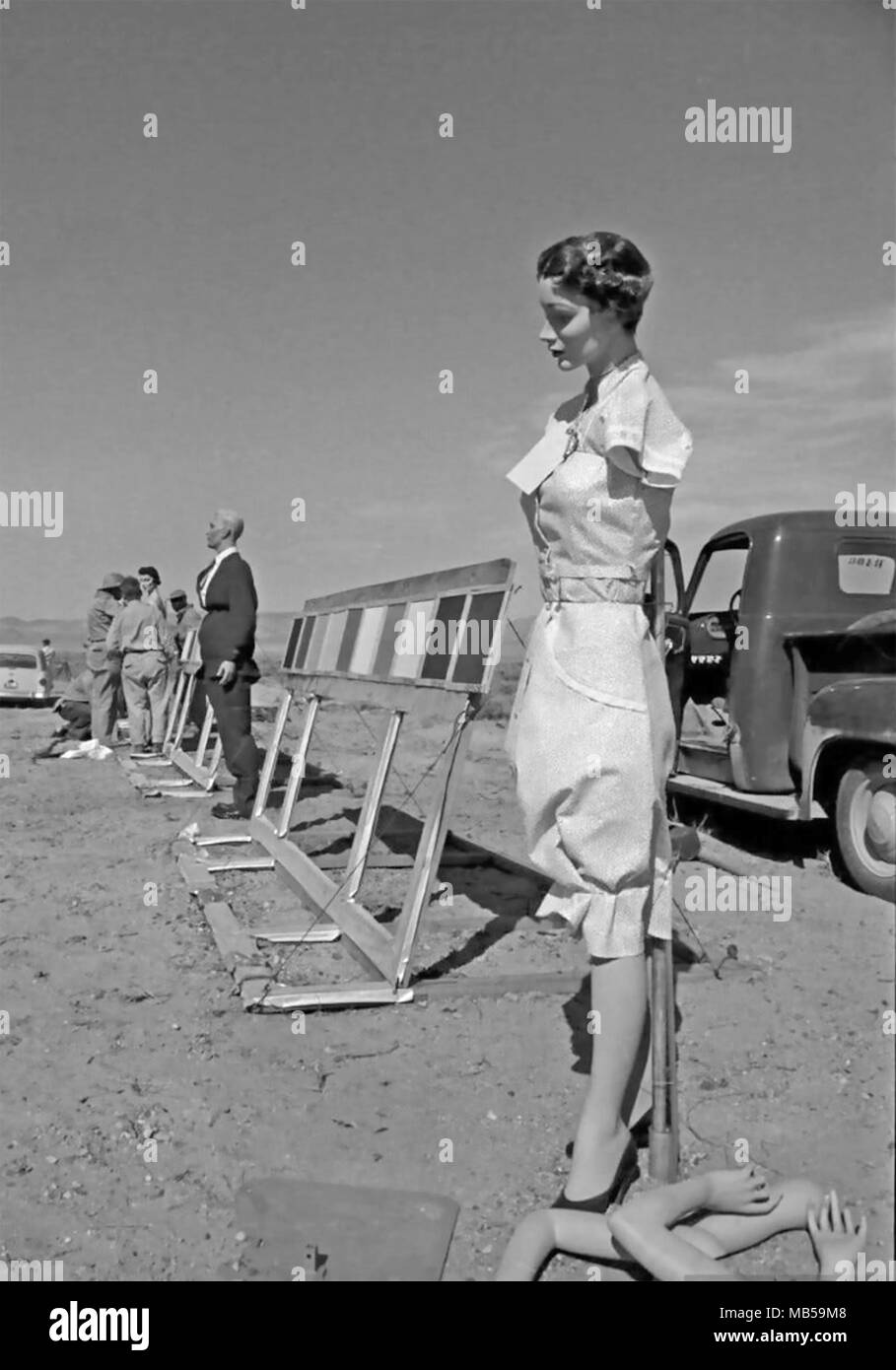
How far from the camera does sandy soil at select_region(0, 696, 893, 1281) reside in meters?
3.05

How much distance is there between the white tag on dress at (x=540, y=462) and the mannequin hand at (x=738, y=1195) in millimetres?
1636

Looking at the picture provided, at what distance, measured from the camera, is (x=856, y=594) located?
26.4 ft

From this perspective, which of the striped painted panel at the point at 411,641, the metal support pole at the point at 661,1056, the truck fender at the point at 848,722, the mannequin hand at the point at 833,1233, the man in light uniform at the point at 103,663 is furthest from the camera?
the man in light uniform at the point at 103,663

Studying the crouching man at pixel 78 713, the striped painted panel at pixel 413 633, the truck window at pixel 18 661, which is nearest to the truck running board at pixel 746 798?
the striped painted panel at pixel 413 633

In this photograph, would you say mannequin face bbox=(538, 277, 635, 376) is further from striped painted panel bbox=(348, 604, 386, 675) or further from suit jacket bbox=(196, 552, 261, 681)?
suit jacket bbox=(196, 552, 261, 681)

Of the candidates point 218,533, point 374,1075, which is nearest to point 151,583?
point 218,533

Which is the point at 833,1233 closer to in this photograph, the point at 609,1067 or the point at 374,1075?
the point at 609,1067

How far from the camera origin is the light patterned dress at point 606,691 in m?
2.84

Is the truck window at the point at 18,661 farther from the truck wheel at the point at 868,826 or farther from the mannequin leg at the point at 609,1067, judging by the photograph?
the mannequin leg at the point at 609,1067

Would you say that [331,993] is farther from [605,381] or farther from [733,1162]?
[605,381]

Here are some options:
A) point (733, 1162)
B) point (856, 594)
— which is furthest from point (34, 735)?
point (733, 1162)

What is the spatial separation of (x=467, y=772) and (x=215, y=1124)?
858 centimetres

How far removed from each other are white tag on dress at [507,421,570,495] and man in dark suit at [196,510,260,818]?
566 centimetres

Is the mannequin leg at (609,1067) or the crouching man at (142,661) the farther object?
the crouching man at (142,661)
